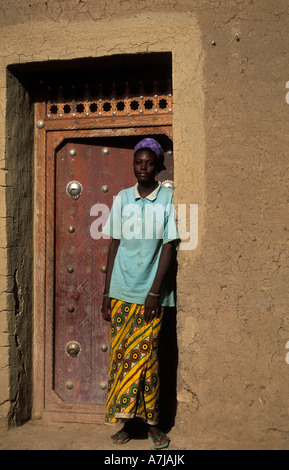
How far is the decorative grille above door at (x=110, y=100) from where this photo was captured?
3.91m

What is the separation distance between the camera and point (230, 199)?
3396 mm

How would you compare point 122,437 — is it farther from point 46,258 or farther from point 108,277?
point 46,258

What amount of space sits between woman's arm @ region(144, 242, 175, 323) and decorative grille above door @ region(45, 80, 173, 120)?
1114 mm

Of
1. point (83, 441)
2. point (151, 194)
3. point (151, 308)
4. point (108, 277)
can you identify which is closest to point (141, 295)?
point (151, 308)

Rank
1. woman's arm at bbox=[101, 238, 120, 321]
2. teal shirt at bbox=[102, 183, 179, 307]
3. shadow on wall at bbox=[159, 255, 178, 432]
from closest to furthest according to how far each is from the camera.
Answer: teal shirt at bbox=[102, 183, 179, 307]
woman's arm at bbox=[101, 238, 120, 321]
shadow on wall at bbox=[159, 255, 178, 432]

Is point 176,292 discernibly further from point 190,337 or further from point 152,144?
point 152,144

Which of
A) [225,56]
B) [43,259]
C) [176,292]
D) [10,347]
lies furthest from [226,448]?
[225,56]

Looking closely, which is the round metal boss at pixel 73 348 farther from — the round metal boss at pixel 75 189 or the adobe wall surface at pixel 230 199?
the round metal boss at pixel 75 189

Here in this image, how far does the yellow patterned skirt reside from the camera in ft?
11.1

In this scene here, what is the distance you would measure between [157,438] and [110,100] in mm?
2436

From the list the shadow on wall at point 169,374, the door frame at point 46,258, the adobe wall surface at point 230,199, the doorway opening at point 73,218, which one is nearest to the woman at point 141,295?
the adobe wall surface at point 230,199

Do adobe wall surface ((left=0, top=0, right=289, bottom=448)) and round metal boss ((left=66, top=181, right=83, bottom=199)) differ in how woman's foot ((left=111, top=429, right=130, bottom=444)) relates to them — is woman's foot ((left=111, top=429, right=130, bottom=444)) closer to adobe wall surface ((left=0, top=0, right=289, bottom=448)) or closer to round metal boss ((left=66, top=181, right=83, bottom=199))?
adobe wall surface ((left=0, top=0, right=289, bottom=448))

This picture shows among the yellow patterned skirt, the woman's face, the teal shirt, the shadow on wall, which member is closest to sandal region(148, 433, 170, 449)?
the yellow patterned skirt

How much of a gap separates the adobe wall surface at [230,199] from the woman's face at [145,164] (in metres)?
0.16
